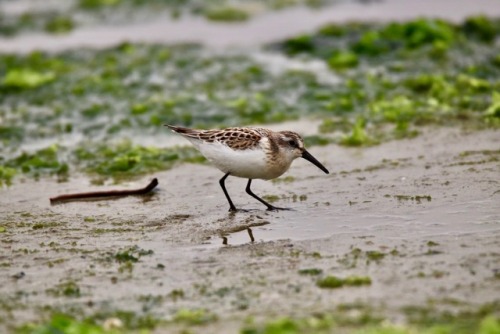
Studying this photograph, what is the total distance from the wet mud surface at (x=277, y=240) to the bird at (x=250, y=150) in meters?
0.44

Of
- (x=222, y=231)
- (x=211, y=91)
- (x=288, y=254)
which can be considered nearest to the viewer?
(x=288, y=254)

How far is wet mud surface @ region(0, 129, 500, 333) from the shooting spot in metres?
6.62

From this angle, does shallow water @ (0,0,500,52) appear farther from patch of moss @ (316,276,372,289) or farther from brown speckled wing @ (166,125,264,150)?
patch of moss @ (316,276,372,289)

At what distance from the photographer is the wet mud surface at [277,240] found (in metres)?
6.62

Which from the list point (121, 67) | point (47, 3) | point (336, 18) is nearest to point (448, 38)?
point (336, 18)

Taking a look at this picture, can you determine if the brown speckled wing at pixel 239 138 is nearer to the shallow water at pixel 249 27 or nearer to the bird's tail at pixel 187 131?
the bird's tail at pixel 187 131

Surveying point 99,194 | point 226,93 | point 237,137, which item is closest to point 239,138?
point 237,137

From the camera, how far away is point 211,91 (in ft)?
46.1

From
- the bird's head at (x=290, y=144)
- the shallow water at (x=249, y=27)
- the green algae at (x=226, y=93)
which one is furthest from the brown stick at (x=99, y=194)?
the shallow water at (x=249, y=27)

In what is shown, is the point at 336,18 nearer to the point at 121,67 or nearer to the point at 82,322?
the point at 121,67

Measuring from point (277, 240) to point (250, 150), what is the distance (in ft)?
4.17

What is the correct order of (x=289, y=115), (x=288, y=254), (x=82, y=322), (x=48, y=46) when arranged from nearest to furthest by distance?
1. (x=82, y=322)
2. (x=288, y=254)
3. (x=289, y=115)
4. (x=48, y=46)

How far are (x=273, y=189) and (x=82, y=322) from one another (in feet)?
13.5

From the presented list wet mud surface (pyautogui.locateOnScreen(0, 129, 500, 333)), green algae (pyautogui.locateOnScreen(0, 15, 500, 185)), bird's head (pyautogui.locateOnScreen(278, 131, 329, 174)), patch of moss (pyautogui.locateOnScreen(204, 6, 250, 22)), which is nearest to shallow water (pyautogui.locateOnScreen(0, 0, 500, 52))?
patch of moss (pyautogui.locateOnScreen(204, 6, 250, 22))
